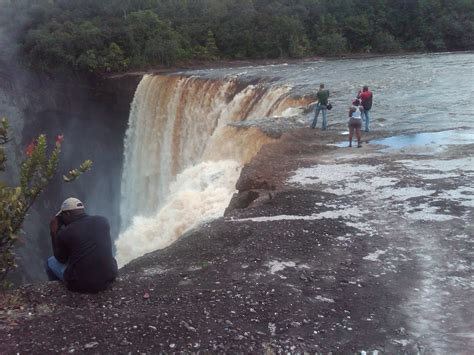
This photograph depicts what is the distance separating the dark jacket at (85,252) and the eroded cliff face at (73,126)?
965 inches

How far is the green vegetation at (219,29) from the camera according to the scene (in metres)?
37.1

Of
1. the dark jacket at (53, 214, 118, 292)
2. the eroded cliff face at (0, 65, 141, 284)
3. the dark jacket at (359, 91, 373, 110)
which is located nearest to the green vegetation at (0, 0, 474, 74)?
the eroded cliff face at (0, 65, 141, 284)

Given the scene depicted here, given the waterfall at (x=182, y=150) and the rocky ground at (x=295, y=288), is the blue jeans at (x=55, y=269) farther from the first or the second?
the waterfall at (x=182, y=150)

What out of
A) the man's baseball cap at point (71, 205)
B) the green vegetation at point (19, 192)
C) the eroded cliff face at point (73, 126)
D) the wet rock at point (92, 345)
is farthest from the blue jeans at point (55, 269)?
the eroded cliff face at point (73, 126)

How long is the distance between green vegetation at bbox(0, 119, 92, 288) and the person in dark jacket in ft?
1.13

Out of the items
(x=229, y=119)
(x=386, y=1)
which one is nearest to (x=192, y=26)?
(x=386, y=1)

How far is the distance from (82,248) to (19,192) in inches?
31.0

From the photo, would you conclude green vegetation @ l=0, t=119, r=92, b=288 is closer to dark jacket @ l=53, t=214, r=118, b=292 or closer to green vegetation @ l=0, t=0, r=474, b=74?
dark jacket @ l=53, t=214, r=118, b=292

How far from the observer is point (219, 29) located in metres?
41.0

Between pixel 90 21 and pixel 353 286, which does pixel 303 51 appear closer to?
pixel 90 21

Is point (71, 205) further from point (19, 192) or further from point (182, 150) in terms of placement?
point (182, 150)

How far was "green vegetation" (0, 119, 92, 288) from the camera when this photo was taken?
5047mm

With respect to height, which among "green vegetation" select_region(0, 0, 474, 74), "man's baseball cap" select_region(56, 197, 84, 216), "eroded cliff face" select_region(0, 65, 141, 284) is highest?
"green vegetation" select_region(0, 0, 474, 74)

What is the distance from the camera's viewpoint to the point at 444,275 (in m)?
5.80
